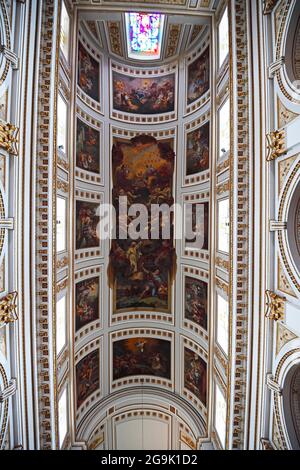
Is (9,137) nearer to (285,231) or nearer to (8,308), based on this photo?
(8,308)

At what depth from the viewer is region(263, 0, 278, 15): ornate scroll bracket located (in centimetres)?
829

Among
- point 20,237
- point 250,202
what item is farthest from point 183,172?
point 20,237

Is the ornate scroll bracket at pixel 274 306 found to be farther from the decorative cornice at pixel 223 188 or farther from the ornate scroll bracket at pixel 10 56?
the ornate scroll bracket at pixel 10 56

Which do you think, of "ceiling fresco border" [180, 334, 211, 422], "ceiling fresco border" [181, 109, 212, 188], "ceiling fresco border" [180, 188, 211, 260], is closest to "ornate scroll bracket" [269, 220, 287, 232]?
"ceiling fresco border" [180, 188, 211, 260]

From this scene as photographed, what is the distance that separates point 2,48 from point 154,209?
882 cm

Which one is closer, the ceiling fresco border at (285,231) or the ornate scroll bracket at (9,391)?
the ceiling fresco border at (285,231)

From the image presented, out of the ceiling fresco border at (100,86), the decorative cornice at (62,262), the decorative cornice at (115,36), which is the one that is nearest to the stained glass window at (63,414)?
the decorative cornice at (62,262)

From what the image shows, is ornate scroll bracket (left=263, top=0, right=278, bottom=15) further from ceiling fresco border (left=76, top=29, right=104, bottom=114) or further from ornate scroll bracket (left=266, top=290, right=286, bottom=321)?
ornate scroll bracket (left=266, top=290, right=286, bottom=321)

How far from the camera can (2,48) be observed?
25.9ft

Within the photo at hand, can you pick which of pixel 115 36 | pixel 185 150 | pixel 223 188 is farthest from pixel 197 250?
pixel 115 36

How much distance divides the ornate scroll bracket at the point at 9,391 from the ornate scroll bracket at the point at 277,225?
886cm

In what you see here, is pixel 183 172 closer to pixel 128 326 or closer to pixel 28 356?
pixel 128 326

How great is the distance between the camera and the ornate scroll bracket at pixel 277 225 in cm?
846
